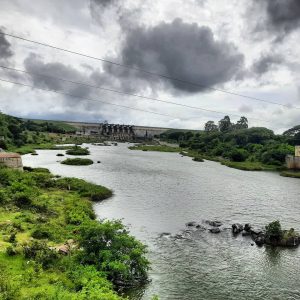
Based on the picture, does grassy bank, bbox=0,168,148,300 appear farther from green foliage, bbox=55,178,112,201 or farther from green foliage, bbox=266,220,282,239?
green foliage, bbox=55,178,112,201

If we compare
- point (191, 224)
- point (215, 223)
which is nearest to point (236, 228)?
point (215, 223)

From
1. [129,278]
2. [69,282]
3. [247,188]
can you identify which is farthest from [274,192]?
[69,282]

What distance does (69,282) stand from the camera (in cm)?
2483

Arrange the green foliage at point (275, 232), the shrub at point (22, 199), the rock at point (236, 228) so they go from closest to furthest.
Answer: the green foliage at point (275, 232) < the rock at point (236, 228) < the shrub at point (22, 199)

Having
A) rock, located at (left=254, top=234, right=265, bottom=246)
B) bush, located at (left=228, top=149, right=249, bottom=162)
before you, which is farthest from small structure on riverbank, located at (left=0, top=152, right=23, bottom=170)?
bush, located at (left=228, top=149, right=249, bottom=162)

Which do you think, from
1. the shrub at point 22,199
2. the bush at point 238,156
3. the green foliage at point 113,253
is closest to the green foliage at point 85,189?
the shrub at point 22,199

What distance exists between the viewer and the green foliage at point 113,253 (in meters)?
27.5

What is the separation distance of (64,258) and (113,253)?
380cm

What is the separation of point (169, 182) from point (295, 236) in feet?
139

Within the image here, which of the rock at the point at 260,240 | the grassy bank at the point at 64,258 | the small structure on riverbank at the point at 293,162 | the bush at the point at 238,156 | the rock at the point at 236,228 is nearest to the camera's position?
the grassy bank at the point at 64,258

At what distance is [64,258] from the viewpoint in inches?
1113

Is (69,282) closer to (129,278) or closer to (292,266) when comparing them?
(129,278)

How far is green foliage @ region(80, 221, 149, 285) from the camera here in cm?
2755

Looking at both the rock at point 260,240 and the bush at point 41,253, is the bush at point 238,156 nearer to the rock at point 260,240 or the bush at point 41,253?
the rock at point 260,240
